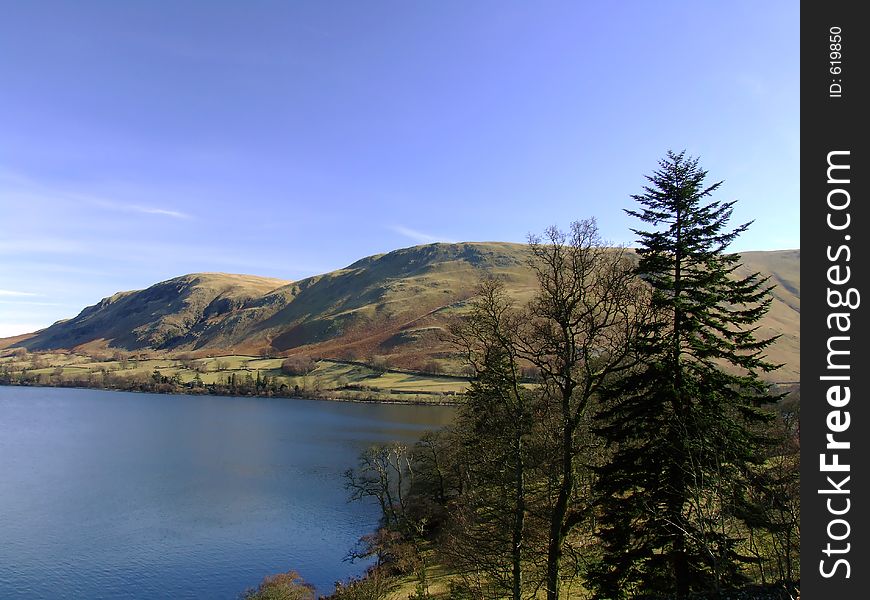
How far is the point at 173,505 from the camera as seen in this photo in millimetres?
54438

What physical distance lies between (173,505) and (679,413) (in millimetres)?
55289

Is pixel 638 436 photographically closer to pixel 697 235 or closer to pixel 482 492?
pixel 697 235

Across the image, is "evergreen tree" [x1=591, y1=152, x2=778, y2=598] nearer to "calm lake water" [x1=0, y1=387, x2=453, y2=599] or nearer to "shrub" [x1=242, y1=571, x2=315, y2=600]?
"shrub" [x1=242, y1=571, x2=315, y2=600]

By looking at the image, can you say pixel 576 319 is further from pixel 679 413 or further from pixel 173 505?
pixel 173 505

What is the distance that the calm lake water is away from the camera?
3822 cm

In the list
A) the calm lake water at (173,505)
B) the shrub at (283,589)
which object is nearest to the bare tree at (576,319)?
the shrub at (283,589)

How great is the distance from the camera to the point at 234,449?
86.9m

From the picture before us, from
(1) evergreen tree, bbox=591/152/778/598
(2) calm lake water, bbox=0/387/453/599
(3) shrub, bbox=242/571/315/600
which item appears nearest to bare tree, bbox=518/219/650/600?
(1) evergreen tree, bbox=591/152/778/598

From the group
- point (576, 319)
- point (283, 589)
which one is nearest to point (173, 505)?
point (283, 589)

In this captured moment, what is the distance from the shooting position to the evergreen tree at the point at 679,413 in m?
16.4

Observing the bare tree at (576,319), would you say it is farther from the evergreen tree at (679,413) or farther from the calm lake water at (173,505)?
the calm lake water at (173,505)

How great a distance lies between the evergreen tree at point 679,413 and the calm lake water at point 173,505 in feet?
94.1

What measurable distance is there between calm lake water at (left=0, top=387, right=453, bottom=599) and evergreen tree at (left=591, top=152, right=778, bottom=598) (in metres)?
28.7

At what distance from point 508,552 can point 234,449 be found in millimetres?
78484
